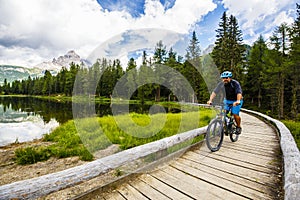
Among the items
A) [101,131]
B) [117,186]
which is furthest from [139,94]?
[117,186]

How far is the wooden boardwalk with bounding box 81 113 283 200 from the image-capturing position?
9.11ft

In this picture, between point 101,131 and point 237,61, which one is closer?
point 101,131

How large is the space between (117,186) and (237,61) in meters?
28.7

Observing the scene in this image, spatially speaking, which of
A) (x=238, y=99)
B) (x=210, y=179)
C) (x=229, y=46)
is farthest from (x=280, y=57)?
(x=210, y=179)

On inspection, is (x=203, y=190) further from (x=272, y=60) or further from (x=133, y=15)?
(x=272, y=60)

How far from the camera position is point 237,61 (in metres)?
26.7

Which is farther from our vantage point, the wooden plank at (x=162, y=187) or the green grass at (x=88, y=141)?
the green grass at (x=88, y=141)

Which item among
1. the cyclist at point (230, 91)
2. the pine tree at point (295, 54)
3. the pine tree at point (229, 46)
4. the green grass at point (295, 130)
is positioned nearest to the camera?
the cyclist at point (230, 91)

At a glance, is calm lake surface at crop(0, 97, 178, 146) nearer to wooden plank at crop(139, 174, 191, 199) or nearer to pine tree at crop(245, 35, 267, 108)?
wooden plank at crop(139, 174, 191, 199)

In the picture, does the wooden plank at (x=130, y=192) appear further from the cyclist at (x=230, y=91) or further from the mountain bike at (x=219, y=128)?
the cyclist at (x=230, y=91)

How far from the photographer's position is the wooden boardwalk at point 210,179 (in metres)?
2.78

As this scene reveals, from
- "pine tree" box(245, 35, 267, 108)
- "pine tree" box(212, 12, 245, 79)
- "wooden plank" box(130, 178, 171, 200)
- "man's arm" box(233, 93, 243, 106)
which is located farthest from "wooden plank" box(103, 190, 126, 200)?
"pine tree" box(245, 35, 267, 108)

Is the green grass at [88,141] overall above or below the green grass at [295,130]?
below

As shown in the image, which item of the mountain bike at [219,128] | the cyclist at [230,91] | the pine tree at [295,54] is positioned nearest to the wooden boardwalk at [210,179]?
the mountain bike at [219,128]
